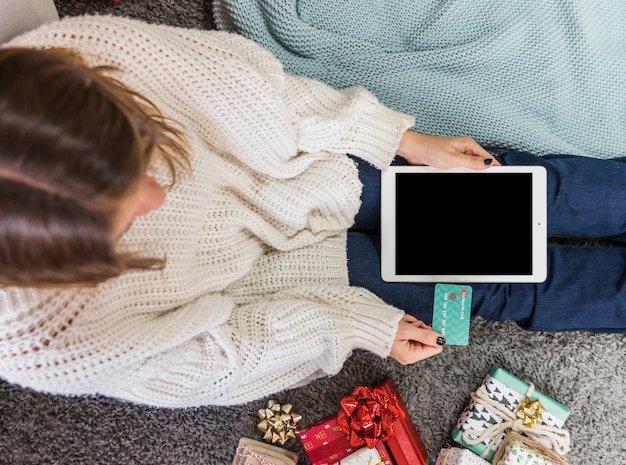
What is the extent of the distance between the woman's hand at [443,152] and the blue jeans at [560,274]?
0.06m

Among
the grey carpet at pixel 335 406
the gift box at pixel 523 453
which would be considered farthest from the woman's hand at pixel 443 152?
the gift box at pixel 523 453

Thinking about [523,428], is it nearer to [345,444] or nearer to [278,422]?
[345,444]

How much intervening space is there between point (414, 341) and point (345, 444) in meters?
0.24

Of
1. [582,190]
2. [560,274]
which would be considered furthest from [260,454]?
[582,190]

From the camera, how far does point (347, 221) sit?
0.82 meters

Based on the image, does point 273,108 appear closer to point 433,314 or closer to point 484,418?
point 433,314

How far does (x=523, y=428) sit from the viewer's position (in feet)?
2.93

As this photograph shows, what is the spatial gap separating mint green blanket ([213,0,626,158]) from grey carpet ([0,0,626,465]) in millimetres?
215

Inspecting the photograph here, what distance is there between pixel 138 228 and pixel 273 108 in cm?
22

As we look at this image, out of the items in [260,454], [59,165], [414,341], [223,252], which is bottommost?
[260,454]

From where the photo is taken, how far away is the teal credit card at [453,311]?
2.71 feet

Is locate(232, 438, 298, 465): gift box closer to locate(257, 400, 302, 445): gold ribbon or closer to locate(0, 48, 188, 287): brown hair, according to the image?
locate(257, 400, 302, 445): gold ribbon

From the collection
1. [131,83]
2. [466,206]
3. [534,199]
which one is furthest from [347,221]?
[131,83]

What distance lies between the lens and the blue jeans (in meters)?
0.83
